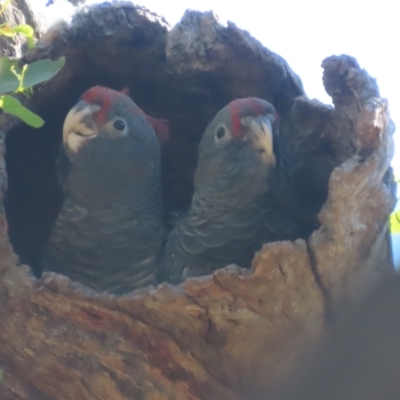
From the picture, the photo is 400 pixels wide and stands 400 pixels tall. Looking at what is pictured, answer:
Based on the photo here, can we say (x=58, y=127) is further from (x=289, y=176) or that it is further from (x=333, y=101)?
(x=333, y=101)

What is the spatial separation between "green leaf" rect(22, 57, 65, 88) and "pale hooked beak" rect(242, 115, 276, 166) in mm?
570

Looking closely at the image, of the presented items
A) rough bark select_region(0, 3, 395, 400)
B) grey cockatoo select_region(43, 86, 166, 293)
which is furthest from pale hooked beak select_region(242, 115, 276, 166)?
grey cockatoo select_region(43, 86, 166, 293)

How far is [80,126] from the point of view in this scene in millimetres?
1883

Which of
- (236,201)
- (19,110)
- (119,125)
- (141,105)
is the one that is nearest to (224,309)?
(236,201)

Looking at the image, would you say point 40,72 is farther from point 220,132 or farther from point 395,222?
point 395,222

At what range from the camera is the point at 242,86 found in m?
2.11

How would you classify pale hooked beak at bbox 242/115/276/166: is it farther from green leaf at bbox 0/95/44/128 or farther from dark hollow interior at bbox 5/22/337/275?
green leaf at bbox 0/95/44/128

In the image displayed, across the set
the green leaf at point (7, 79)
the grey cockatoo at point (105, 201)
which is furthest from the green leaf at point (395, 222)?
the green leaf at point (7, 79)

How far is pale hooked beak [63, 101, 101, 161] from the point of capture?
1880 mm

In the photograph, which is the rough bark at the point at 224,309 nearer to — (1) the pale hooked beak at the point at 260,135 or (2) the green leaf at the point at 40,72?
(1) the pale hooked beak at the point at 260,135

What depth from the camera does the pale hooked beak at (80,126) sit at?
1.88 meters

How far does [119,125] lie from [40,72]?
53 cm

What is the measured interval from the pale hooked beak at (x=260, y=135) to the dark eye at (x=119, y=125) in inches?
13.5

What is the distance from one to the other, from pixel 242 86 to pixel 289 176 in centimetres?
35
